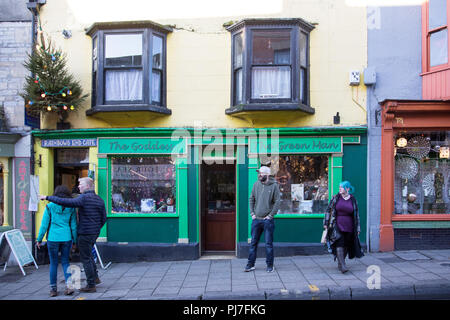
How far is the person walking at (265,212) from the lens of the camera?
6.71 m

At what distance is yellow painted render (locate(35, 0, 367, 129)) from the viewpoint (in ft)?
27.2

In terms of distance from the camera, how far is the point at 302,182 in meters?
8.52

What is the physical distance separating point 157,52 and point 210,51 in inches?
51.8

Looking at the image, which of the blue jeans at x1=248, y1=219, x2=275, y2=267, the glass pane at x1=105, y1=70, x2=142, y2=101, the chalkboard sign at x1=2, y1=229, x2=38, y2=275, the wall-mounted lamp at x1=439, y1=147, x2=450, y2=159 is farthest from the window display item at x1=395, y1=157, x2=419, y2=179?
the chalkboard sign at x1=2, y1=229, x2=38, y2=275

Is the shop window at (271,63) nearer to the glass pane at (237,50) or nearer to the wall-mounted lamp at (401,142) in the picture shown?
the glass pane at (237,50)

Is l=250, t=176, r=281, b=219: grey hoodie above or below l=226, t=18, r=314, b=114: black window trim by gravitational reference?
below

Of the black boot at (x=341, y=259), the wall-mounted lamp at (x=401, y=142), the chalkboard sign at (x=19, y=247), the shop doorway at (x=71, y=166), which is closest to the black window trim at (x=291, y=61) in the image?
the wall-mounted lamp at (x=401, y=142)

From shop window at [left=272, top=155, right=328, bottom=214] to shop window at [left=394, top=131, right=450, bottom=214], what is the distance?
1876 millimetres

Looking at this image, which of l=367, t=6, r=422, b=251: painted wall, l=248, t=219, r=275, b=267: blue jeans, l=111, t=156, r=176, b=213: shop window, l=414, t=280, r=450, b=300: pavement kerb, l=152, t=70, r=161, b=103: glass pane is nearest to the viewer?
l=414, t=280, r=450, b=300: pavement kerb

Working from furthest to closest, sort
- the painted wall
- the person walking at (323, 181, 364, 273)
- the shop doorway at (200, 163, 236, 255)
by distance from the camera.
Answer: the shop doorway at (200, 163, 236, 255) → the painted wall → the person walking at (323, 181, 364, 273)

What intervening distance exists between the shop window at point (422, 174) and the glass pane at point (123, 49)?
22.1ft

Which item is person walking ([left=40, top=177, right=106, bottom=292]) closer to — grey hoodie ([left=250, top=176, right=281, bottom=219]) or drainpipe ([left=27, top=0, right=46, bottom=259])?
grey hoodie ([left=250, top=176, right=281, bottom=219])

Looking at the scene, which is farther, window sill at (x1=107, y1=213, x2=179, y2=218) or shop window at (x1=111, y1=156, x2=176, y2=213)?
shop window at (x1=111, y1=156, x2=176, y2=213)

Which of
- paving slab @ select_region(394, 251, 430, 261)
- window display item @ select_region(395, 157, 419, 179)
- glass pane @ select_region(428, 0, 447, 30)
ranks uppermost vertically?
glass pane @ select_region(428, 0, 447, 30)
